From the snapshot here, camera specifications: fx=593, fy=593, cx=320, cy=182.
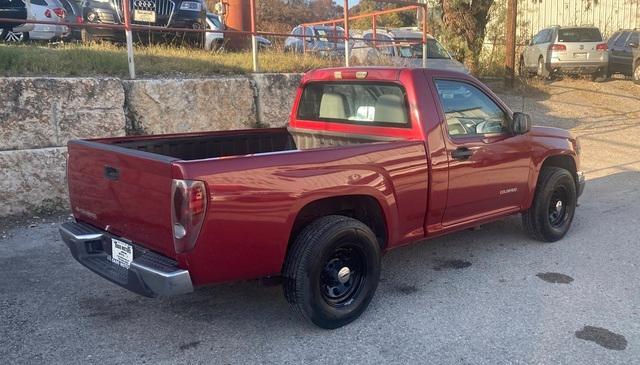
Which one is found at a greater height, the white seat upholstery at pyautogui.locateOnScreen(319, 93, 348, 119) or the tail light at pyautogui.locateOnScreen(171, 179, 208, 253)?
the white seat upholstery at pyautogui.locateOnScreen(319, 93, 348, 119)

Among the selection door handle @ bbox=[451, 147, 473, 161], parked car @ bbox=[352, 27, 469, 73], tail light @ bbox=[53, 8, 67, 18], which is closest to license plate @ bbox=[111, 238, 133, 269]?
door handle @ bbox=[451, 147, 473, 161]

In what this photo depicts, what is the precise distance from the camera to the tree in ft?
54.6

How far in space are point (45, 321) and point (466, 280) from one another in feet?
10.5

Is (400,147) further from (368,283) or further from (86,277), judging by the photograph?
(86,277)

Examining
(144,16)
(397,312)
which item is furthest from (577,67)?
(397,312)

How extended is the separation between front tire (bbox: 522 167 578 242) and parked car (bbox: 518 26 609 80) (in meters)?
13.4

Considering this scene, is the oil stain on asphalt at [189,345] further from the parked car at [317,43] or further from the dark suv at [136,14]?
the parked car at [317,43]

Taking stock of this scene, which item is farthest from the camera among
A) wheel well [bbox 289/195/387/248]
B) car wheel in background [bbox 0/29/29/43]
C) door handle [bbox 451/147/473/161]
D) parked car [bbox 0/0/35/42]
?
parked car [bbox 0/0/35/42]

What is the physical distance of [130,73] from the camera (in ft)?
25.1

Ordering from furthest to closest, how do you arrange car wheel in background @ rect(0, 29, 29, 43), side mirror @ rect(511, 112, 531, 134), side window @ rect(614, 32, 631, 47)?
1. side window @ rect(614, 32, 631, 47)
2. car wheel in background @ rect(0, 29, 29, 43)
3. side mirror @ rect(511, 112, 531, 134)

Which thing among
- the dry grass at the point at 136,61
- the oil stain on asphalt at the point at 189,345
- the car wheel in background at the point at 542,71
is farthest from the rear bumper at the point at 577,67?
Answer: the oil stain on asphalt at the point at 189,345

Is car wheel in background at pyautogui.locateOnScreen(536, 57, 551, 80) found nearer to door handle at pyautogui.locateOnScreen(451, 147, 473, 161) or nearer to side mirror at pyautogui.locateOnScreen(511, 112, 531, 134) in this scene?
side mirror at pyautogui.locateOnScreen(511, 112, 531, 134)

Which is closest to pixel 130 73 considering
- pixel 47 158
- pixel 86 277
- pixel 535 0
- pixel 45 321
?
pixel 47 158

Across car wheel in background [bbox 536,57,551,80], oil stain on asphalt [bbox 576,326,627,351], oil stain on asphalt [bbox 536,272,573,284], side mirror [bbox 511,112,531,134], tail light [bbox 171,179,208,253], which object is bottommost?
oil stain on asphalt [bbox 576,326,627,351]
